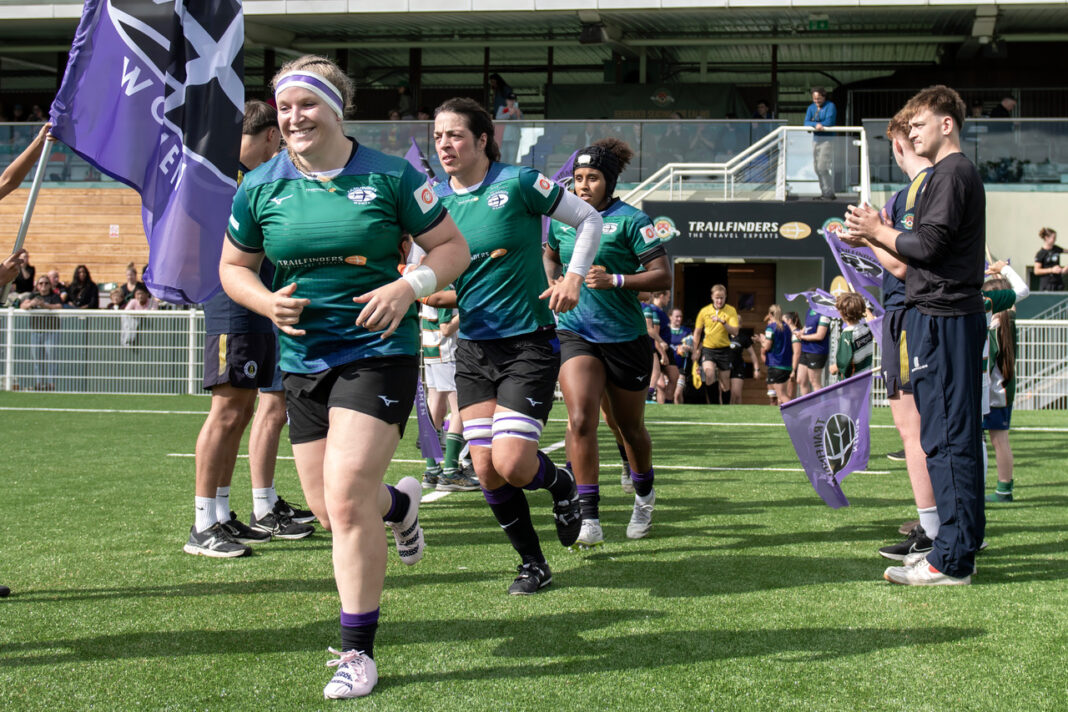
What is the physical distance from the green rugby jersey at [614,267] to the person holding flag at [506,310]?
895 millimetres

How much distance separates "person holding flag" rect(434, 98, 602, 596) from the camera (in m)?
4.83

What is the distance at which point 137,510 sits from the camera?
6859 mm

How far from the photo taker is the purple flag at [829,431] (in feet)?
20.7

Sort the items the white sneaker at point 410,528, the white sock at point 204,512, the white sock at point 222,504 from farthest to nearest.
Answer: the white sock at point 222,504, the white sock at point 204,512, the white sneaker at point 410,528

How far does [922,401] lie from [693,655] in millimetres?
1787

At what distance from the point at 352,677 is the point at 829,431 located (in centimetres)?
382

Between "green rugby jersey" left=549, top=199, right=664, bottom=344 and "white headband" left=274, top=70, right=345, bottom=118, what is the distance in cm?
233

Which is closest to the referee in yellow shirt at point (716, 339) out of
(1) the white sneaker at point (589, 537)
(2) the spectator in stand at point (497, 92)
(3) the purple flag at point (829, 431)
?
(2) the spectator in stand at point (497, 92)

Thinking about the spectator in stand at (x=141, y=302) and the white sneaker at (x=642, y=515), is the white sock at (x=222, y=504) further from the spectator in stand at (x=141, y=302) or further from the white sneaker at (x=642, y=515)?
the spectator in stand at (x=141, y=302)

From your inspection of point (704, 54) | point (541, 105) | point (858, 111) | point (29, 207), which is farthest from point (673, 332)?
point (541, 105)

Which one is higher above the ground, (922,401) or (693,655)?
(922,401)

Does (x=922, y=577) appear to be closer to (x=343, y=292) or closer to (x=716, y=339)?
(x=343, y=292)

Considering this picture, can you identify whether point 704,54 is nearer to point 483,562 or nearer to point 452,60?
point 452,60

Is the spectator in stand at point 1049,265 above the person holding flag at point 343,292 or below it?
above
